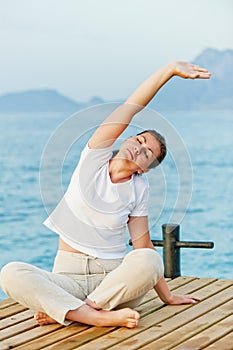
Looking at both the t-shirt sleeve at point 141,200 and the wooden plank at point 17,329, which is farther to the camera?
the t-shirt sleeve at point 141,200

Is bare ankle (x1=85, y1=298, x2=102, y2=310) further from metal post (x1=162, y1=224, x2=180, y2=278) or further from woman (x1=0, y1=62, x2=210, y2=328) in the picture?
metal post (x1=162, y1=224, x2=180, y2=278)

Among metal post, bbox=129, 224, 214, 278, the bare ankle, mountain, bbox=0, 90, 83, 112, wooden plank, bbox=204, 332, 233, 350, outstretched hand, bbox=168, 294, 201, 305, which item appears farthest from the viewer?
mountain, bbox=0, 90, 83, 112

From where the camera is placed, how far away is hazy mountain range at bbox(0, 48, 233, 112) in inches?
752

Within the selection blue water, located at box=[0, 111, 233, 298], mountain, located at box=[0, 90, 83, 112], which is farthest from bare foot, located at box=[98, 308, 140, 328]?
mountain, located at box=[0, 90, 83, 112]

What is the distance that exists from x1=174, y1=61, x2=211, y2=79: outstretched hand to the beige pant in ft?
2.02

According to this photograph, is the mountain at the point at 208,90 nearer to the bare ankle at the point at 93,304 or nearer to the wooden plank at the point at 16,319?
the wooden plank at the point at 16,319

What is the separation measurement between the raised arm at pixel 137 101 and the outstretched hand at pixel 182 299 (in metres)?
0.67

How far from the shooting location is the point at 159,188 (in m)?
3.02

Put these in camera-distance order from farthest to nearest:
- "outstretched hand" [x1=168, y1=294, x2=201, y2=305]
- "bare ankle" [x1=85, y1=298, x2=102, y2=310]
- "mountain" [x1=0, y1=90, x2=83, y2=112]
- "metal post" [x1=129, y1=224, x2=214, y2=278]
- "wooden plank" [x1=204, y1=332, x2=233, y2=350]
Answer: "mountain" [x1=0, y1=90, x2=83, y2=112] < "metal post" [x1=129, y1=224, x2=214, y2=278] < "outstretched hand" [x1=168, y1=294, x2=201, y2=305] < "bare ankle" [x1=85, y1=298, x2=102, y2=310] < "wooden plank" [x1=204, y1=332, x2=233, y2=350]

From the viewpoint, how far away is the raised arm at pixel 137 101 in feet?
8.56

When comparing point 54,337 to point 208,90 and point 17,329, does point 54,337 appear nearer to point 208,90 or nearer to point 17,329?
point 17,329

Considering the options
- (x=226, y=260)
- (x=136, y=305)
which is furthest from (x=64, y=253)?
(x=226, y=260)

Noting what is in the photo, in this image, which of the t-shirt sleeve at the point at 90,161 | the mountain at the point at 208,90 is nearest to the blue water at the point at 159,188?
the t-shirt sleeve at the point at 90,161

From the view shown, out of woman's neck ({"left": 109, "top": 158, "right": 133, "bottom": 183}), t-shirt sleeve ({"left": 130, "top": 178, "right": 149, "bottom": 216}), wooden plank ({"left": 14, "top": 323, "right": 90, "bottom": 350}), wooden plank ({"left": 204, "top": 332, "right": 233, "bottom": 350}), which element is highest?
woman's neck ({"left": 109, "top": 158, "right": 133, "bottom": 183})
